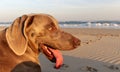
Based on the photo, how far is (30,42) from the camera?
4371mm

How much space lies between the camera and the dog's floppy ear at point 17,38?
13.5ft

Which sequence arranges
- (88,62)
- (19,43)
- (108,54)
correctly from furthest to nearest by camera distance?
(108,54) → (88,62) → (19,43)

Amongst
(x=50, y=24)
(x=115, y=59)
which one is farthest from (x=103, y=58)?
(x=50, y=24)

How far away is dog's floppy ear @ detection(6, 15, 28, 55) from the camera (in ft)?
13.5

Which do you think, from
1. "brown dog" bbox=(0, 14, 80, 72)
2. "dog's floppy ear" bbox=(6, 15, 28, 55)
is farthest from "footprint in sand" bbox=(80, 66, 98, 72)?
"dog's floppy ear" bbox=(6, 15, 28, 55)

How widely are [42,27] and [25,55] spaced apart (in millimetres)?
449

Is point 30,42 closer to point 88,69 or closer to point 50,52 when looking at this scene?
point 50,52

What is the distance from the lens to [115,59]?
9.66 metres

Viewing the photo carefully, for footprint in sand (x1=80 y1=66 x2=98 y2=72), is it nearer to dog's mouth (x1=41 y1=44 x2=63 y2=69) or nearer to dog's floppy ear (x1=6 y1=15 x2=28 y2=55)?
dog's mouth (x1=41 y1=44 x2=63 y2=69)

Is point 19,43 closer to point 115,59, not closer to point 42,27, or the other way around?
point 42,27

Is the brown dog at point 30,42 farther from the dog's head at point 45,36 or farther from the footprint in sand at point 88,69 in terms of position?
the footprint in sand at point 88,69

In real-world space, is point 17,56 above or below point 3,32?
below

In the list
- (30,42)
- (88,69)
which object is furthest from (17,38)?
(88,69)

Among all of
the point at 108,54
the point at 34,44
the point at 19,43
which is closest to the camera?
the point at 19,43
